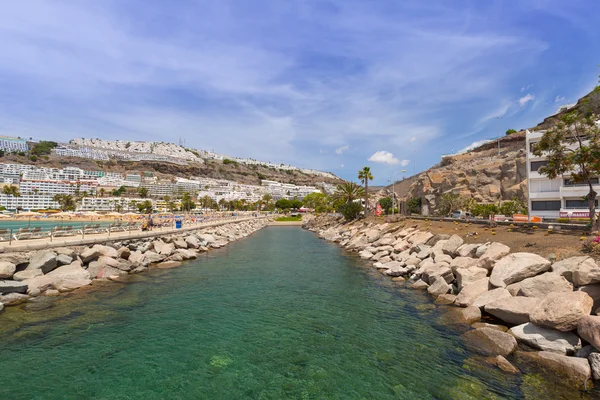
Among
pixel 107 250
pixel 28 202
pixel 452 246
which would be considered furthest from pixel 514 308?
pixel 28 202

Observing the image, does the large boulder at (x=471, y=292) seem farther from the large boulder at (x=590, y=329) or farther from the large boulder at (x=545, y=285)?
the large boulder at (x=590, y=329)

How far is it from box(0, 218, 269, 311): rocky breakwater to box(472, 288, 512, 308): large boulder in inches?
794

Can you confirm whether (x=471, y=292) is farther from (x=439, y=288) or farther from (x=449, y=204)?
(x=449, y=204)

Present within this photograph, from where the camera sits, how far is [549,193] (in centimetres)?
3944

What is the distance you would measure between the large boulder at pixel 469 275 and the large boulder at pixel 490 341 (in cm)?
485

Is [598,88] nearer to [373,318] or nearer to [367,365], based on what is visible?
[373,318]

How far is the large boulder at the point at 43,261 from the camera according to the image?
16859 mm

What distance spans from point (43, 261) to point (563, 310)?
23.6 m

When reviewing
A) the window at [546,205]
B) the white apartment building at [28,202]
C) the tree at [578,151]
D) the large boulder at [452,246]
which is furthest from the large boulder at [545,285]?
the white apartment building at [28,202]

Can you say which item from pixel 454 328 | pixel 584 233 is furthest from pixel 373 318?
pixel 584 233

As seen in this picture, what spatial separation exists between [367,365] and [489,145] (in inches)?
3716

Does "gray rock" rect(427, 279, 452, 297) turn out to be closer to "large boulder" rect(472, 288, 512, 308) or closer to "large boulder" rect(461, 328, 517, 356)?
"large boulder" rect(472, 288, 512, 308)

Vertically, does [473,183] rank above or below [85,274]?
above

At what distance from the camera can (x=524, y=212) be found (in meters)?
41.7
